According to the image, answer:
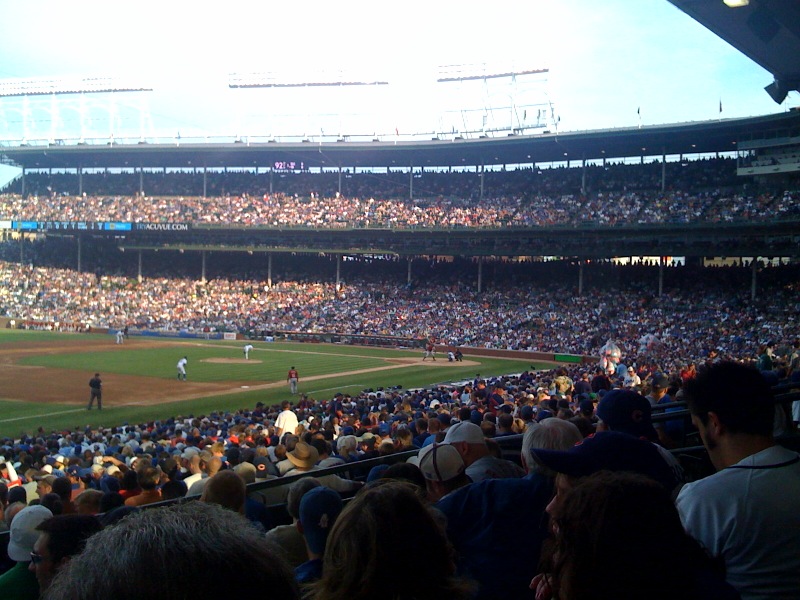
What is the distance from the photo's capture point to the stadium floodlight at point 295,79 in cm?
6725

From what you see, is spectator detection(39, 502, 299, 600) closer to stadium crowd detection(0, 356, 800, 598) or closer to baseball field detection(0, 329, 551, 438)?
stadium crowd detection(0, 356, 800, 598)

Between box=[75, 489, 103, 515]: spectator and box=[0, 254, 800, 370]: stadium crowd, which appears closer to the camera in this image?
box=[75, 489, 103, 515]: spectator

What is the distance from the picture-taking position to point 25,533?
4480 millimetres

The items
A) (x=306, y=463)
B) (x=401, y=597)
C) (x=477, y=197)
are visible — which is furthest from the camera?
(x=477, y=197)

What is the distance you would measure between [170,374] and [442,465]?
104ft

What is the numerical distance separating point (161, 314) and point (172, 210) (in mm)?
13028

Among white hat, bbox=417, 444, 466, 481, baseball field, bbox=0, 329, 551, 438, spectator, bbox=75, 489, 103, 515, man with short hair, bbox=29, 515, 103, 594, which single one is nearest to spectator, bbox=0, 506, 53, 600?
man with short hair, bbox=29, 515, 103, 594

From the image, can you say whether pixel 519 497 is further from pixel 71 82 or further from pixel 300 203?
pixel 71 82

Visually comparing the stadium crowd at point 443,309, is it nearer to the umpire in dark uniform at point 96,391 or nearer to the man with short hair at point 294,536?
the umpire in dark uniform at point 96,391

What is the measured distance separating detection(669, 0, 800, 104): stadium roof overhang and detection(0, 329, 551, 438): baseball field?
19831mm

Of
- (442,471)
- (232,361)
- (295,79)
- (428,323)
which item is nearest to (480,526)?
(442,471)

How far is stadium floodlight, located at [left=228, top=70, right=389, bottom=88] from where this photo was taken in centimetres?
6725

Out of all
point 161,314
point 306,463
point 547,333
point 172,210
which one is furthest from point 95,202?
point 306,463

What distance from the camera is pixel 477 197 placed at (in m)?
63.7
